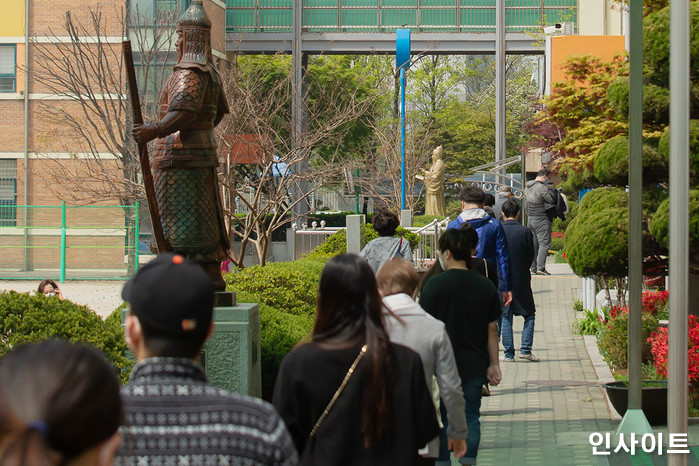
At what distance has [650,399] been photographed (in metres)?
8.58

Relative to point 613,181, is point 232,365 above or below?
below

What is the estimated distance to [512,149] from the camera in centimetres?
5800

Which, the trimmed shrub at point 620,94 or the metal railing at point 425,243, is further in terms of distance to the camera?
the metal railing at point 425,243

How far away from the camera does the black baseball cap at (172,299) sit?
8.64 feet

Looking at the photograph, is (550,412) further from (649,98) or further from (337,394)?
(337,394)

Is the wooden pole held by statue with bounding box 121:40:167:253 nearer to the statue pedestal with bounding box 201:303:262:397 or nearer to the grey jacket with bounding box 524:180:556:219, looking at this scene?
the statue pedestal with bounding box 201:303:262:397

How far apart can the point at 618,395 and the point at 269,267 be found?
4.95 metres

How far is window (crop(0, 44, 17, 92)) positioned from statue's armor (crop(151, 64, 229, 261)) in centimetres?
2813

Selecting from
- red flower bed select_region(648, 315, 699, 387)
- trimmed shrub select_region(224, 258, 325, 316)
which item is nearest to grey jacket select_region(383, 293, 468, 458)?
red flower bed select_region(648, 315, 699, 387)

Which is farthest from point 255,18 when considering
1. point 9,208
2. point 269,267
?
point 269,267

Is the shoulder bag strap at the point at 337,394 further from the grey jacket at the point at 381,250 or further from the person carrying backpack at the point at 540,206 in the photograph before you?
the person carrying backpack at the point at 540,206

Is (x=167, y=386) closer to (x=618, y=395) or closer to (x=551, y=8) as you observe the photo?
(x=618, y=395)

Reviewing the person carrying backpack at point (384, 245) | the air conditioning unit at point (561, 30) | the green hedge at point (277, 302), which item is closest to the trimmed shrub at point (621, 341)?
the person carrying backpack at point (384, 245)

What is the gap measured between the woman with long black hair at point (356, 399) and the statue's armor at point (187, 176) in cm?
333
